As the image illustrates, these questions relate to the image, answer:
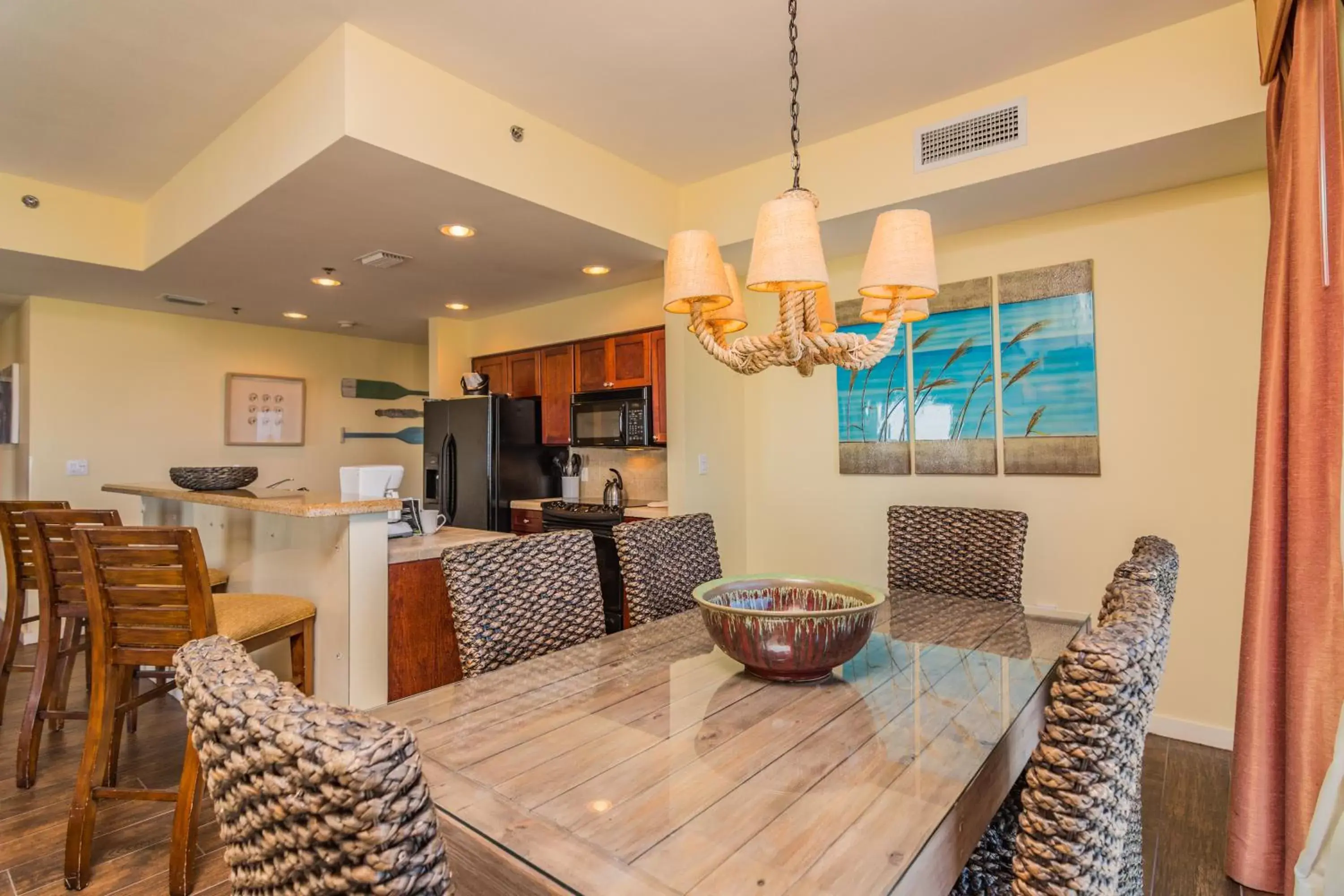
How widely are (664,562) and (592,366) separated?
2464 mm

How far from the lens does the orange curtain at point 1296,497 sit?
1683mm

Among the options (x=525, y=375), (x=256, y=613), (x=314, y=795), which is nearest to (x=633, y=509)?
(x=525, y=375)

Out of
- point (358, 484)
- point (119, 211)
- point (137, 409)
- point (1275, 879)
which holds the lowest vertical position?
point (1275, 879)

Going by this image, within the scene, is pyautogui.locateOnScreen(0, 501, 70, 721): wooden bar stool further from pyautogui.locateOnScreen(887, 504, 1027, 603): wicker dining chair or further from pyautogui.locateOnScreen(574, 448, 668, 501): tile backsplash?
pyautogui.locateOnScreen(887, 504, 1027, 603): wicker dining chair

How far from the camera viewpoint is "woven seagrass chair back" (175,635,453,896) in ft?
1.71

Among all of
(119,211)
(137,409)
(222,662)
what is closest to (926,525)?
(222,662)

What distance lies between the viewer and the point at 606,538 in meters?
3.91

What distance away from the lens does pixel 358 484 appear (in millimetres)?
2371

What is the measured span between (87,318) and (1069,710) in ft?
18.6

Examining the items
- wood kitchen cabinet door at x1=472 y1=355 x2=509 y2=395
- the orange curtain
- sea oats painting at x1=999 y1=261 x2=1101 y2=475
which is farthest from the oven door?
the orange curtain

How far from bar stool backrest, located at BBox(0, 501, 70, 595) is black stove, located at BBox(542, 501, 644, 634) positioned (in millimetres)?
2135

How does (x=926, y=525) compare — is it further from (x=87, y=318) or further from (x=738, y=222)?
(x=87, y=318)

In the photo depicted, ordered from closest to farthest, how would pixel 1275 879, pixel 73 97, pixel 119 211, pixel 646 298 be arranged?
pixel 1275 879 < pixel 73 97 < pixel 119 211 < pixel 646 298

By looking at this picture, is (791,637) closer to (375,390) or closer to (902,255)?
(902,255)
